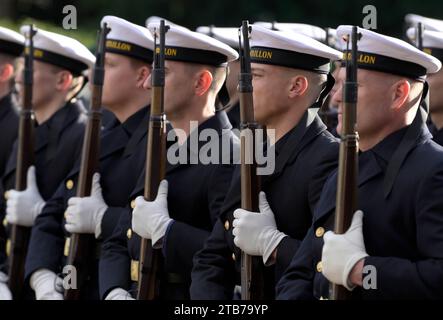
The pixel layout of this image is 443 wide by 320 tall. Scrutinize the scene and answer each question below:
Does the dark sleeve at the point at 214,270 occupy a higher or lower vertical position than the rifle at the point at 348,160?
lower

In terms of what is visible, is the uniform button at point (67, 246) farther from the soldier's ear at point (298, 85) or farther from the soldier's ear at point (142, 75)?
the soldier's ear at point (298, 85)

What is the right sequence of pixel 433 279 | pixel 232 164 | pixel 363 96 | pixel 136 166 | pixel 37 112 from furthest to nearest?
pixel 37 112 < pixel 136 166 < pixel 232 164 < pixel 363 96 < pixel 433 279

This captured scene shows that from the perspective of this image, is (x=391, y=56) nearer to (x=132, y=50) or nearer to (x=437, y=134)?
(x=437, y=134)

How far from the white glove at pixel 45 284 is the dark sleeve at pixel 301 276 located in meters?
2.39

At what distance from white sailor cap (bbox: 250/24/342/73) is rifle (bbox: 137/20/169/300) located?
0.59 meters

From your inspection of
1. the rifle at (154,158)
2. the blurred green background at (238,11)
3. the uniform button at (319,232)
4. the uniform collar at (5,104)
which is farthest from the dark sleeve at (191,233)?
the blurred green background at (238,11)

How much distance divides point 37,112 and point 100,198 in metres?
1.57

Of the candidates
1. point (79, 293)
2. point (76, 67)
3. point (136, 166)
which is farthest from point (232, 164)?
point (76, 67)

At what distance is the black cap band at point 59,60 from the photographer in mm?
9375

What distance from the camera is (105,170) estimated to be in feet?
26.6

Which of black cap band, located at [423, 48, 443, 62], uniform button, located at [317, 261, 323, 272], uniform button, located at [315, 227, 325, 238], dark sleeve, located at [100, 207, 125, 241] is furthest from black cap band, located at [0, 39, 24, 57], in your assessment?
uniform button, located at [317, 261, 323, 272]

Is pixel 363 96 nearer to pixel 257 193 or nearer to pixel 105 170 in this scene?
pixel 257 193

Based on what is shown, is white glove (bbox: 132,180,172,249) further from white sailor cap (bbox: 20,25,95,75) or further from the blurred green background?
the blurred green background

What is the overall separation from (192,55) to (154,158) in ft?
2.26
